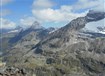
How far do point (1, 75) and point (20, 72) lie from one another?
32.0 ft

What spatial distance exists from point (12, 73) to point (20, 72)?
11.9 ft

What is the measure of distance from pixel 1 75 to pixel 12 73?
636cm

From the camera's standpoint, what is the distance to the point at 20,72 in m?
134

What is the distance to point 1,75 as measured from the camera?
127 metres

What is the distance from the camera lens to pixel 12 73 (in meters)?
132
